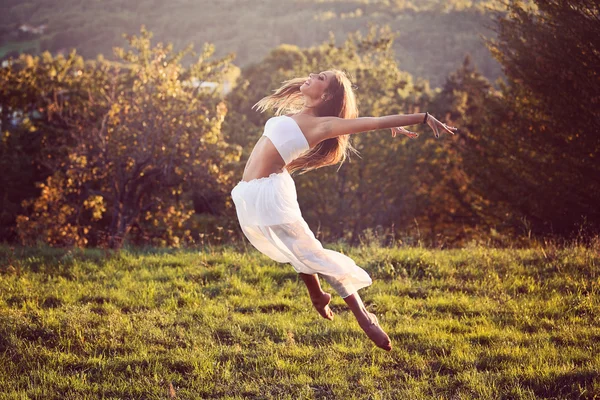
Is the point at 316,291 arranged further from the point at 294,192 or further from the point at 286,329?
the point at 286,329

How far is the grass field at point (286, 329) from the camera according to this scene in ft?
15.2

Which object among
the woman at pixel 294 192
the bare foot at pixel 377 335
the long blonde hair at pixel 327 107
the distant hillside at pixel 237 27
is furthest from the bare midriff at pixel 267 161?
the distant hillside at pixel 237 27

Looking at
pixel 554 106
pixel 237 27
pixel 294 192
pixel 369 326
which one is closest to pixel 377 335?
pixel 369 326

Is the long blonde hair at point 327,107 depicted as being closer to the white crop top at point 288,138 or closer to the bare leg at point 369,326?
the white crop top at point 288,138

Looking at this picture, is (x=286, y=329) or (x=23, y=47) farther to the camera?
(x=23, y=47)

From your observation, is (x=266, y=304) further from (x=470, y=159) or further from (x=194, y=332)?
(x=470, y=159)

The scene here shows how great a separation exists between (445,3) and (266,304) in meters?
131

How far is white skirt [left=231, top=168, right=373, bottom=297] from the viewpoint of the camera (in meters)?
4.75

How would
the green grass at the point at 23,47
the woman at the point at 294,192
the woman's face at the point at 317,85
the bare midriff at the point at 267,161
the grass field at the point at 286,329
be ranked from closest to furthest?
the grass field at the point at 286,329, the woman at the point at 294,192, the bare midriff at the point at 267,161, the woman's face at the point at 317,85, the green grass at the point at 23,47

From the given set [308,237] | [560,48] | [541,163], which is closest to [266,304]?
[308,237]

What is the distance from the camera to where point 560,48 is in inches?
560

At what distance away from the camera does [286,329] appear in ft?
19.4

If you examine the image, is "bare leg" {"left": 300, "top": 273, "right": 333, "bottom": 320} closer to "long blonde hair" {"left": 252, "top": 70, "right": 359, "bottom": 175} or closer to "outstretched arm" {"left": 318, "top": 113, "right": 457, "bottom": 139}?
"long blonde hair" {"left": 252, "top": 70, "right": 359, "bottom": 175}

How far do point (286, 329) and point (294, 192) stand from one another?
1645mm
